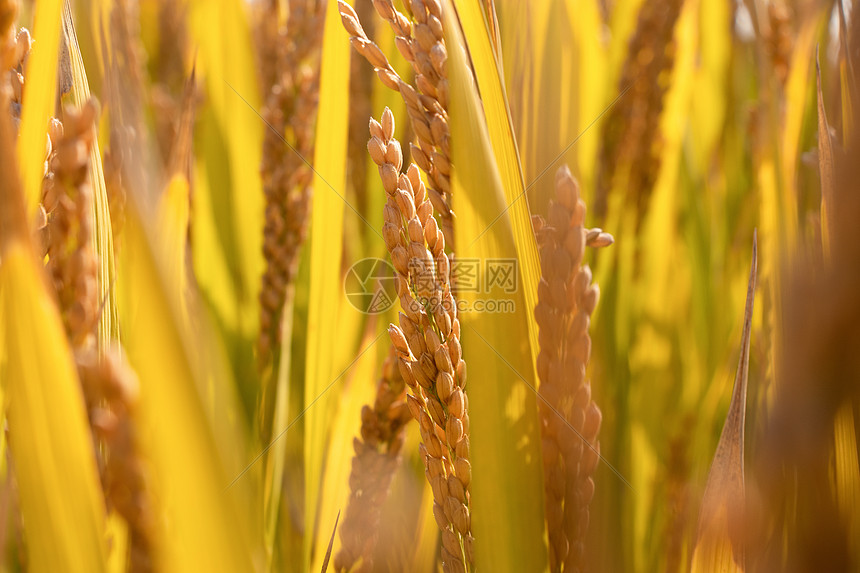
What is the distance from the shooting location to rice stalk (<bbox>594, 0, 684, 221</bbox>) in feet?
2.09

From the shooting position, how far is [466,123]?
0.27 meters

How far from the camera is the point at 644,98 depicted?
649mm

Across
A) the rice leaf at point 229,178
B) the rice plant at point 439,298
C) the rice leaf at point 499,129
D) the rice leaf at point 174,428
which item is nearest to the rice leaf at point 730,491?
the rice plant at point 439,298

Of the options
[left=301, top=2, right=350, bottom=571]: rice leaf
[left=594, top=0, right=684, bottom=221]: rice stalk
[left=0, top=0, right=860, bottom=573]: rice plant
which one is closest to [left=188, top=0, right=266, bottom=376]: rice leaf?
[left=0, top=0, right=860, bottom=573]: rice plant

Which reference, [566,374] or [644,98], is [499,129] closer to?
[566,374]

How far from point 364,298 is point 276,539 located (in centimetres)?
26

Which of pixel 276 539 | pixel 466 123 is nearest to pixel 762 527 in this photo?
pixel 466 123

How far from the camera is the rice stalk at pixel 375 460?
0.39 metres

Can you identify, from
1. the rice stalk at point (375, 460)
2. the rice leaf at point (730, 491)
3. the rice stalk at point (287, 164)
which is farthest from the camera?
the rice stalk at point (287, 164)

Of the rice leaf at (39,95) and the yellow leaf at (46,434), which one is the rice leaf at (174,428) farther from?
the rice leaf at (39,95)

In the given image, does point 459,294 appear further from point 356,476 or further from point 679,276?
point 679,276

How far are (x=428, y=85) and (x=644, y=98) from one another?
48 centimetres

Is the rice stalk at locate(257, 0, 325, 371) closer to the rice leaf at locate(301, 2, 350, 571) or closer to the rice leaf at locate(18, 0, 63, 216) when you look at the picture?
the rice leaf at locate(301, 2, 350, 571)

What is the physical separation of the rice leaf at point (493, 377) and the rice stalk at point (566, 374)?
0.01m
